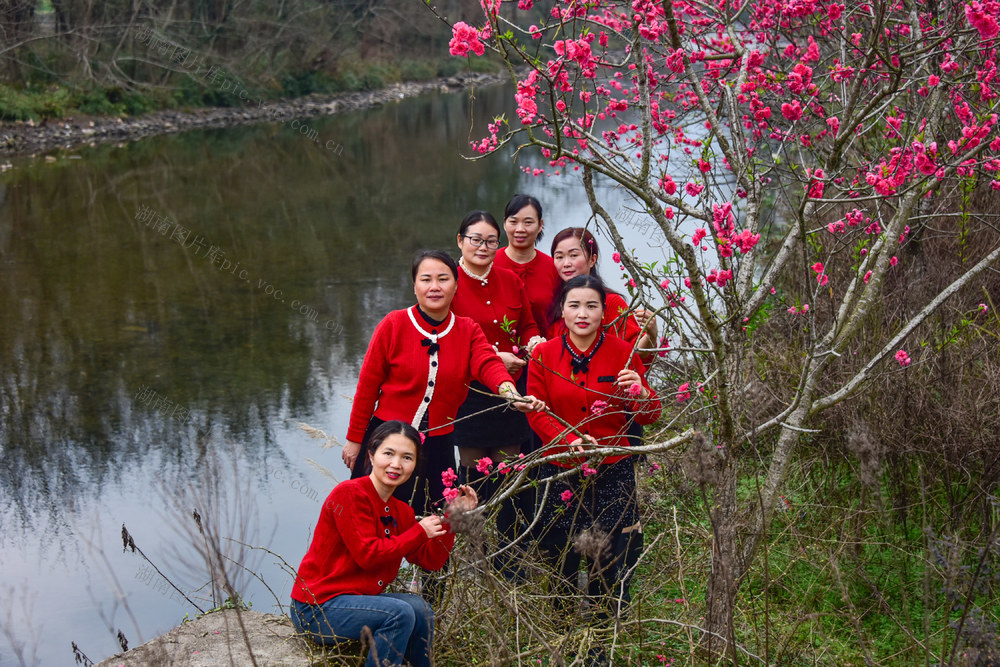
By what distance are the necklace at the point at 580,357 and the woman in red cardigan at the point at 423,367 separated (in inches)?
11.8

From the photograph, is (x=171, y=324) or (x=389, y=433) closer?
(x=389, y=433)

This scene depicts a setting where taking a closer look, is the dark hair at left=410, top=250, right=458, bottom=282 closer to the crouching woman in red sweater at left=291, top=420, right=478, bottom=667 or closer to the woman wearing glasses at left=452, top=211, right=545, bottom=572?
the woman wearing glasses at left=452, top=211, right=545, bottom=572

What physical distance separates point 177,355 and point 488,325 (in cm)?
509

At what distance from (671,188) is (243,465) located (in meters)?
3.97

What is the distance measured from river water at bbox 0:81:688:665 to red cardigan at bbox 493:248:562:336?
1724 mm

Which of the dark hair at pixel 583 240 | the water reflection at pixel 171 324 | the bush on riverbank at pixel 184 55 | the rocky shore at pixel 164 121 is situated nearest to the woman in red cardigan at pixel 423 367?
the dark hair at pixel 583 240

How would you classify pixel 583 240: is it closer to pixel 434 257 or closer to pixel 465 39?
pixel 434 257

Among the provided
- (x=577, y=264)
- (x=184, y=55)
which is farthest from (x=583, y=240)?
(x=184, y=55)

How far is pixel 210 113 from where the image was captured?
2723cm

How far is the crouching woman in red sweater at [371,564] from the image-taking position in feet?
10.6

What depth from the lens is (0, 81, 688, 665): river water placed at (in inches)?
206

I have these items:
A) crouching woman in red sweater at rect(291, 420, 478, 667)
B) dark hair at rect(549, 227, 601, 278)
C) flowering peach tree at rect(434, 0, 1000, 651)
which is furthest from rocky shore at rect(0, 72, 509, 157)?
crouching woman in red sweater at rect(291, 420, 478, 667)

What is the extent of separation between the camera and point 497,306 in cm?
455

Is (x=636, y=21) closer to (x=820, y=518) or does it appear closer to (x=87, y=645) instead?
(x=820, y=518)
